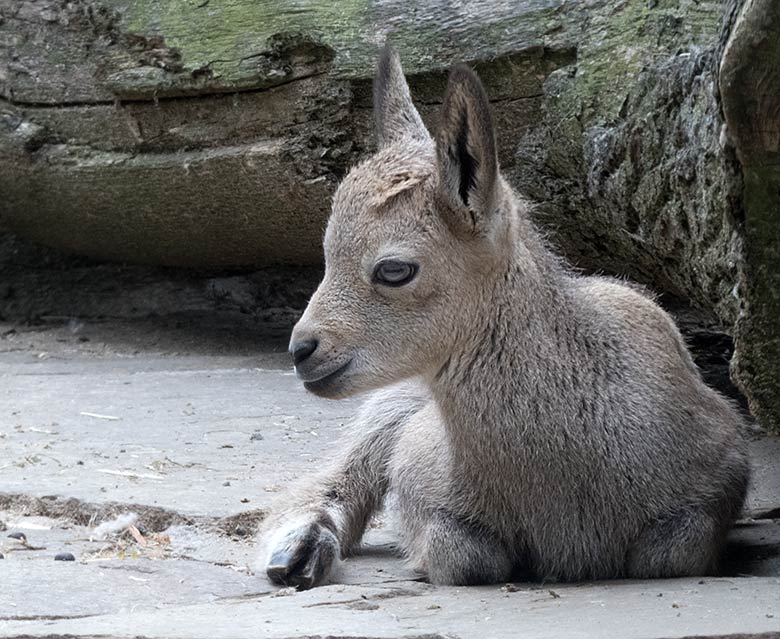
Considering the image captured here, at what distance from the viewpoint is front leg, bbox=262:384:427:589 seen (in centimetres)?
535

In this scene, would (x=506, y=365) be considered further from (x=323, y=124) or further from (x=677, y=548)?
(x=323, y=124)

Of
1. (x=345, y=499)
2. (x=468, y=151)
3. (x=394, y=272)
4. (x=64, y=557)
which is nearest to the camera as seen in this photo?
(x=468, y=151)

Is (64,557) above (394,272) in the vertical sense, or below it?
below

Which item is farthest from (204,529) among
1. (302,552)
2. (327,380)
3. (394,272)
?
(394,272)

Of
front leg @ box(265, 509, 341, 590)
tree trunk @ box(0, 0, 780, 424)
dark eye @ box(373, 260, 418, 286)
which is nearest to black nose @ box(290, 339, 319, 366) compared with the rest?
dark eye @ box(373, 260, 418, 286)

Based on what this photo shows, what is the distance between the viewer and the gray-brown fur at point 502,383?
194 inches

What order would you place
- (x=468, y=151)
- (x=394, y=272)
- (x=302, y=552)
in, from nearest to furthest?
(x=468, y=151) → (x=394, y=272) → (x=302, y=552)

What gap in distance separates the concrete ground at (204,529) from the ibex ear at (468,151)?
1.31 meters

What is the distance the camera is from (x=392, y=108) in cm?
555

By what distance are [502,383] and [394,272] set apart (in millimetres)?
532

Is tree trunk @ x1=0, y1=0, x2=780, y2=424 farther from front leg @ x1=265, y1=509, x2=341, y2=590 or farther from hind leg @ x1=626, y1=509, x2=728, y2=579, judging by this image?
front leg @ x1=265, y1=509, x2=341, y2=590

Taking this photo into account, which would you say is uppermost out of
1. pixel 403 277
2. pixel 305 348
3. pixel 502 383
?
pixel 403 277

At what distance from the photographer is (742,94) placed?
4207 millimetres

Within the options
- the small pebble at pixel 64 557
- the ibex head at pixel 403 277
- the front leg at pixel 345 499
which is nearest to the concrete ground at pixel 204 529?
the small pebble at pixel 64 557
